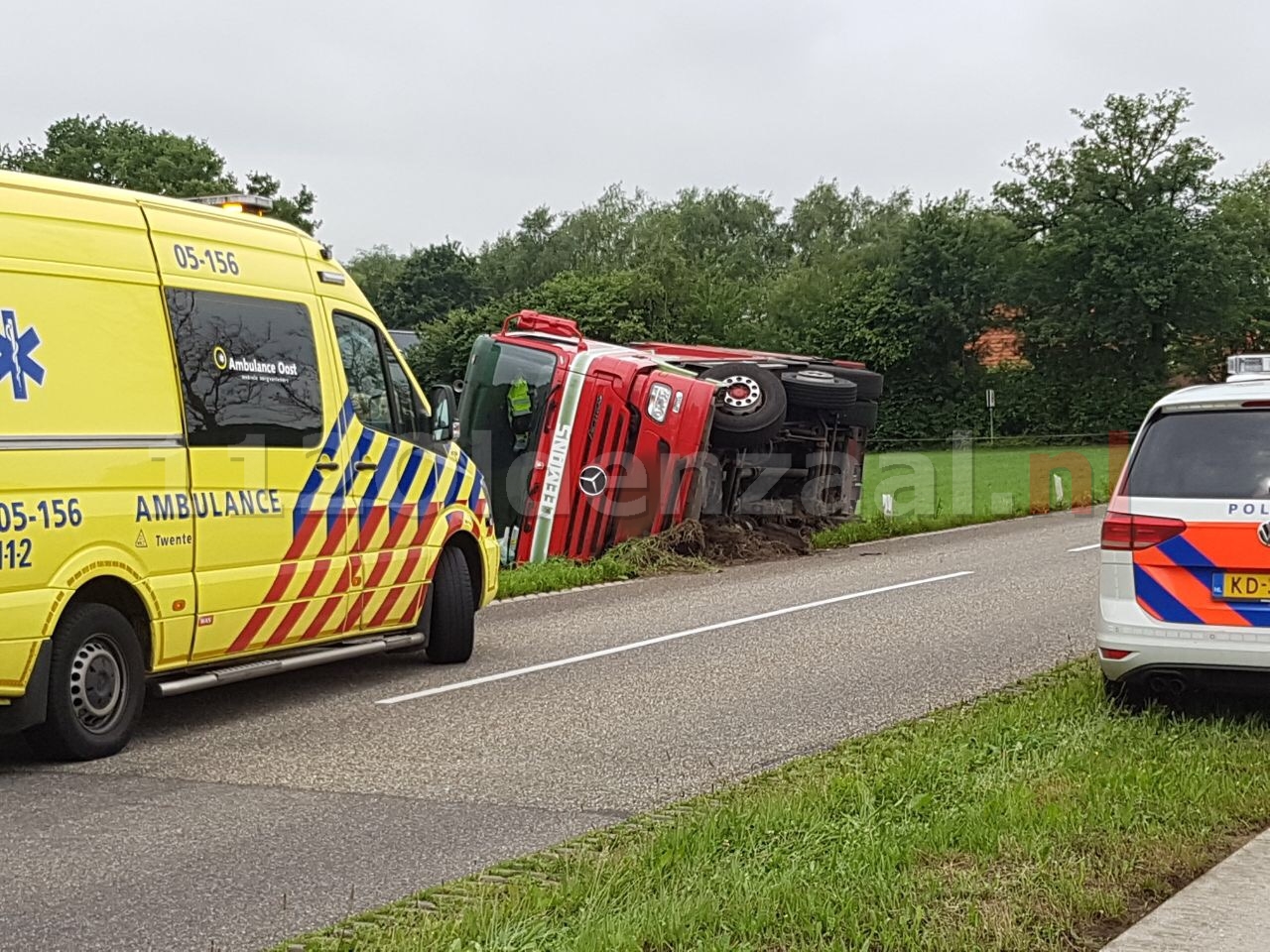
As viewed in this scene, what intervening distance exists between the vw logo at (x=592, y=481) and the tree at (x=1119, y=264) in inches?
1628

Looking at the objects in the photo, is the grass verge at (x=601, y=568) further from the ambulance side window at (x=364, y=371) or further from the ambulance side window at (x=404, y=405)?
the ambulance side window at (x=364, y=371)

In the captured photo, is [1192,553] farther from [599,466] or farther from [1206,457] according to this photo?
[599,466]

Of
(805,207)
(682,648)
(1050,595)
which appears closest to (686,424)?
(1050,595)

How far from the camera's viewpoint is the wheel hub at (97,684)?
7430 mm

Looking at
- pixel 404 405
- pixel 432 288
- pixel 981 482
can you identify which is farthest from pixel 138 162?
pixel 404 405

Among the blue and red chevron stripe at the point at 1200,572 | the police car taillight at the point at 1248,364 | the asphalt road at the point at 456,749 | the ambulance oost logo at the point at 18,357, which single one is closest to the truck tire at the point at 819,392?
the asphalt road at the point at 456,749

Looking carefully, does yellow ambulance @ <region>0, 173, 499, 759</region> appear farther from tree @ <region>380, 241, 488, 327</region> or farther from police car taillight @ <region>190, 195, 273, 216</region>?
tree @ <region>380, 241, 488, 327</region>

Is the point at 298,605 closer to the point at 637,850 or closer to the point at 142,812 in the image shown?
the point at 142,812

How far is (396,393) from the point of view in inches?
400

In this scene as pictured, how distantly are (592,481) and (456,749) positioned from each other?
910 cm

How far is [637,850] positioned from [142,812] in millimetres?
2278

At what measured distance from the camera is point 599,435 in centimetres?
1653

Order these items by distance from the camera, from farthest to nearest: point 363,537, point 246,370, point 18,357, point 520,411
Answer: point 520,411 → point 363,537 → point 246,370 → point 18,357

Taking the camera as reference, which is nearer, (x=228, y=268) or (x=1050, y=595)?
(x=228, y=268)
